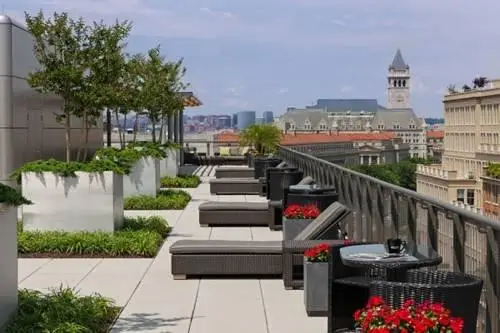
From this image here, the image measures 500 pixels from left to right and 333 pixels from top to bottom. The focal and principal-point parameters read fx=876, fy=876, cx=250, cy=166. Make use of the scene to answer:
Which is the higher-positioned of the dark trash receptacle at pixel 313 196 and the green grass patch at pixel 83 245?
the dark trash receptacle at pixel 313 196

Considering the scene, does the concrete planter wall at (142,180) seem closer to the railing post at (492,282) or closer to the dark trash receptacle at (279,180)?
the dark trash receptacle at (279,180)

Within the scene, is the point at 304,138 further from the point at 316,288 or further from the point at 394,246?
the point at 394,246

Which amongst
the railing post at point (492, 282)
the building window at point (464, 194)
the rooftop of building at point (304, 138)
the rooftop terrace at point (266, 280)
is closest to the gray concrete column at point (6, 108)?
the rooftop terrace at point (266, 280)

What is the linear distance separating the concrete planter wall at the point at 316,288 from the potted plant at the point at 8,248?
2.38 m

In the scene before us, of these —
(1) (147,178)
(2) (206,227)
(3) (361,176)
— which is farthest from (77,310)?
(1) (147,178)

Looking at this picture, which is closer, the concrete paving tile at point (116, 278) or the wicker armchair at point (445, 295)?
the wicker armchair at point (445, 295)

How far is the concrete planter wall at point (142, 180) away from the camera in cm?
1819

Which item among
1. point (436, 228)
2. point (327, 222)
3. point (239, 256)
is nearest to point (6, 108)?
point (239, 256)

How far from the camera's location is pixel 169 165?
24766mm

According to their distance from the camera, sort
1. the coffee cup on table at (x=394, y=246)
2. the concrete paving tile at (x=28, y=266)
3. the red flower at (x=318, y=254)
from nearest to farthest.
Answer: the coffee cup on table at (x=394, y=246) → the red flower at (x=318, y=254) → the concrete paving tile at (x=28, y=266)

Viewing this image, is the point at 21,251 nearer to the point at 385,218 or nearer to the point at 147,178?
the point at 385,218

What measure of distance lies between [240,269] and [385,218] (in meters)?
1.60

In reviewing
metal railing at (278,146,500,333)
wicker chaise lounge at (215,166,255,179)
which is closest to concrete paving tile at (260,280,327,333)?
metal railing at (278,146,500,333)

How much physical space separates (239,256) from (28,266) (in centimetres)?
268
